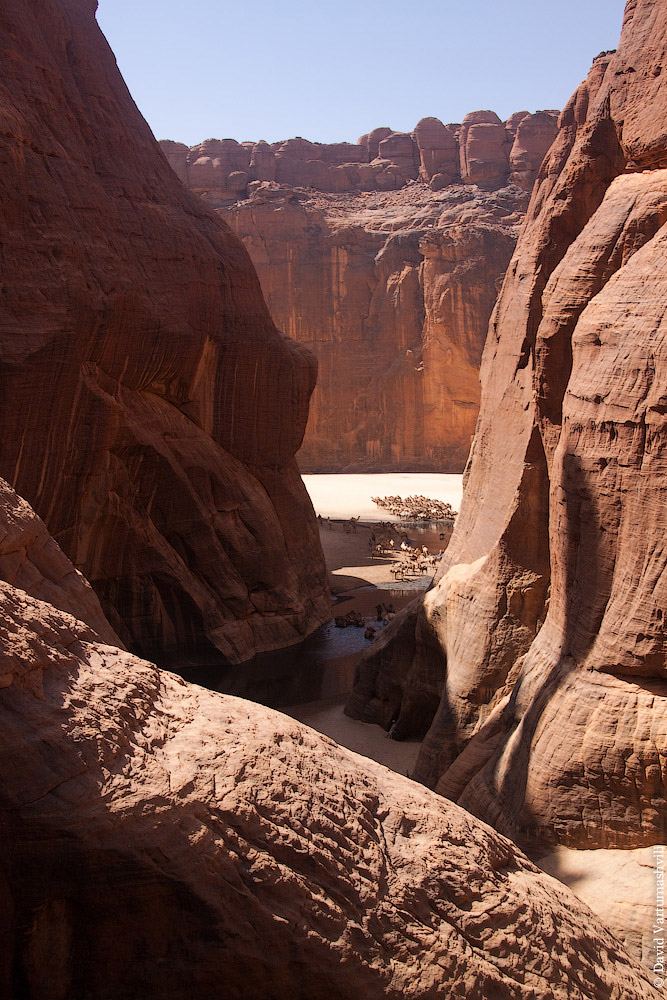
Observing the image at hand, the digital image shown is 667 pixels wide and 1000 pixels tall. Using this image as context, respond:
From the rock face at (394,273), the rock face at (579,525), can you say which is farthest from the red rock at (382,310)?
the rock face at (579,525)

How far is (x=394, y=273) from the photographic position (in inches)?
1544

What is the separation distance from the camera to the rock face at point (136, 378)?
39.9 ft

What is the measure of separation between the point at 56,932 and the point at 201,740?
0.71 m

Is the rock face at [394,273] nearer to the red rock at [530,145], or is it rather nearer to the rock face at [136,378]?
the red rock at [530,145]

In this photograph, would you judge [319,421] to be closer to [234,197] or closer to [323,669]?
[234,197]

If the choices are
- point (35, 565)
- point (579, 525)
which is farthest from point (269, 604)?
→ point (35, 565)

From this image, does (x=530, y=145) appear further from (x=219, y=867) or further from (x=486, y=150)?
(x=219, y=867)

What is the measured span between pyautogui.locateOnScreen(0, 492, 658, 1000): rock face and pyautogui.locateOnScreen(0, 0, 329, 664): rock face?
9104mm

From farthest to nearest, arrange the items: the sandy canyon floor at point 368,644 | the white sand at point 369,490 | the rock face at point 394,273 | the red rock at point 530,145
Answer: the rock face at point 394,273 → the red rock at point 530,145 → the white sand at point 369,490 → the sandy canyon floor at point 368,644

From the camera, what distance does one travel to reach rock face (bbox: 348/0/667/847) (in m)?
5.73

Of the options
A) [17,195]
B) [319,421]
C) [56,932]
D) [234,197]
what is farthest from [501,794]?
[234,197]

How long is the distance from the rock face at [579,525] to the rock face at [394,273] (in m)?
28.7

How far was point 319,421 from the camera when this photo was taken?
4056cm

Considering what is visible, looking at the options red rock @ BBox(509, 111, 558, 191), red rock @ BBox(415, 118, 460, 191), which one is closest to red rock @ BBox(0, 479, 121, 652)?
red rock @ BBox(509, 111, 558, 191)
